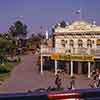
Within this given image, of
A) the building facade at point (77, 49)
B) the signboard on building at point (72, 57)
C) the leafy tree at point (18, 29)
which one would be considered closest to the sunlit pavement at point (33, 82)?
the signboard on building at point (72, 57)

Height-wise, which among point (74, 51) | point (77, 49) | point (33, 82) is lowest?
point (33, 82)

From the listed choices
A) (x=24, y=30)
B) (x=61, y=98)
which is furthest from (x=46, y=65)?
(x=24, y=30)

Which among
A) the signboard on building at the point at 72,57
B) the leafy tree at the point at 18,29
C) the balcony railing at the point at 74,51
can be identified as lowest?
the signboard on building at the point at 72,57

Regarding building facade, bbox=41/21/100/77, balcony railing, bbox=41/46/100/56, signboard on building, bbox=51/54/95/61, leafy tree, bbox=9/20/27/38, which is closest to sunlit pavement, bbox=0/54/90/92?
signboard on building, bbox=51/54/95/61

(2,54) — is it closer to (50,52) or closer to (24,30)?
(50,52)

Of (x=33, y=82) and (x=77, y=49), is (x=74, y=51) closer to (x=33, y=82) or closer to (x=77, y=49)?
(x=77, y=49)

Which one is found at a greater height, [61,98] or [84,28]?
[84,28]

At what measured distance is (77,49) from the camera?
144 feet

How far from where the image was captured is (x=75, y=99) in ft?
15.8

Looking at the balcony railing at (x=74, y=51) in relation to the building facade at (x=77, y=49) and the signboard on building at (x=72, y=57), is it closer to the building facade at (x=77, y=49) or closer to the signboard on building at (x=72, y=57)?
the building facade at (x=77, y=49)

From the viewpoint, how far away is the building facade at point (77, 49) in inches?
1698

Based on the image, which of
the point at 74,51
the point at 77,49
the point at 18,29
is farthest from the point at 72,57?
the point at 18,29

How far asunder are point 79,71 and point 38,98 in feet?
139

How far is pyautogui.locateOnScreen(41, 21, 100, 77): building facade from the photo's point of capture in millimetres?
43125
